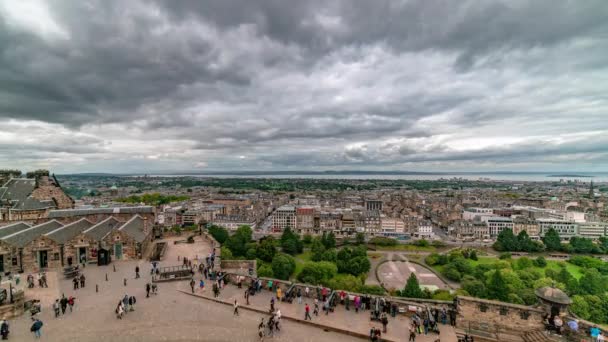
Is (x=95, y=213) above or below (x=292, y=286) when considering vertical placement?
above

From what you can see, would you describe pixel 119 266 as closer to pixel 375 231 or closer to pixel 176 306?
pixel 176 306

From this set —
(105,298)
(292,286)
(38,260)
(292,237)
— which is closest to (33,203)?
(38,260)

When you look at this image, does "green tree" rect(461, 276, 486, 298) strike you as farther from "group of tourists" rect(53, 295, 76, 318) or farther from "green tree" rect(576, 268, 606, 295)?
"group of tourists" rect(53, 295, 76, 318)

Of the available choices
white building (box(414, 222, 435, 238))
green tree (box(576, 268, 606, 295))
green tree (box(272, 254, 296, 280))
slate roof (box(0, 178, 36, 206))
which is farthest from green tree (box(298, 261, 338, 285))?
white building (box(414, 222, 435, 238))

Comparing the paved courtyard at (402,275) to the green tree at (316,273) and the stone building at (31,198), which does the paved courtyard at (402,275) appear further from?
the stone building at (31,198)

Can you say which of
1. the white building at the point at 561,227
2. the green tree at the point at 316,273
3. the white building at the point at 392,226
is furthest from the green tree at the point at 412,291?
the white building at the point at 561,227

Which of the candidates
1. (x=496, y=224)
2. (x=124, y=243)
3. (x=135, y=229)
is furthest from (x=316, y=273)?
(x=496, y=224)
